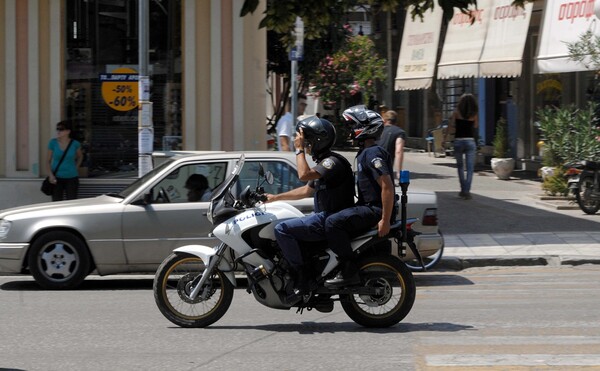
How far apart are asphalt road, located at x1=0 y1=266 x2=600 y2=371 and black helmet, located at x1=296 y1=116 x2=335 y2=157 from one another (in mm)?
1498

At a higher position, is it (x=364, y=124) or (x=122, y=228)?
(x=364, y=124)

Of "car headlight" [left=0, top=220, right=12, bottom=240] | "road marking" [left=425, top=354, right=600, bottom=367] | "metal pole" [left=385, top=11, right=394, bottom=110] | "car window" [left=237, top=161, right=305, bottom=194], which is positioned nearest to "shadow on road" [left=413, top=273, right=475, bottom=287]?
"car window" [left=237, top=161, right=305, bottom=194]

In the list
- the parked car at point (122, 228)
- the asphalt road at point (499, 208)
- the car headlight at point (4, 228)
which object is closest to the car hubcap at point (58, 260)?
the parked car at point (122, 228)

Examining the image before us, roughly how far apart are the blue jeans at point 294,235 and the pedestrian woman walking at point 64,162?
25.9 ft

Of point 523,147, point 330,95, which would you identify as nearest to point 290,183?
point 523,147

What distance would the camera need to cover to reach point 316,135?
29.5ft

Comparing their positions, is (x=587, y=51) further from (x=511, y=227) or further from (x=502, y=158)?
(x=502, y=158)

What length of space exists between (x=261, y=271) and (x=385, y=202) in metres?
1.14

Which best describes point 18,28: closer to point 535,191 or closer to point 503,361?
point 535,191

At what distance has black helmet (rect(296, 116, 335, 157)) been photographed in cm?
896

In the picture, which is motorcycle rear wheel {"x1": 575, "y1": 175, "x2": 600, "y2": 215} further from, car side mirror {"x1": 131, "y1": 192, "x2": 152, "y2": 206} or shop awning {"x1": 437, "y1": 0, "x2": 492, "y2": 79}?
car side mirror {"x1": 131, "y1": 192, "x2": 152, "y2": 206}

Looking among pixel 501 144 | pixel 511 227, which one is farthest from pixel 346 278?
pixel 501 144

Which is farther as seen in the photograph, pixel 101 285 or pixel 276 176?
pixel 101 285

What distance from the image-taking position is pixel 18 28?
17359 mm
